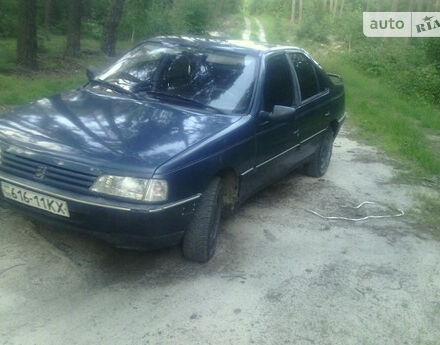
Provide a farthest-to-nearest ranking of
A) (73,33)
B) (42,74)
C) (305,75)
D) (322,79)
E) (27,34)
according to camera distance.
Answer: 1. (73,33)
2. (42,74)
3. (27,34)
4. (322,79)
5. (305,75)

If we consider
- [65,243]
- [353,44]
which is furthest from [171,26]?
[65,243]

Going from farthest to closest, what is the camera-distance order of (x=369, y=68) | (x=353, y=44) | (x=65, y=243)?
(x=353, y=44), (x=369, y=68), (x=65, y=243)

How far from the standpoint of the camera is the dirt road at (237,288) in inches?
127

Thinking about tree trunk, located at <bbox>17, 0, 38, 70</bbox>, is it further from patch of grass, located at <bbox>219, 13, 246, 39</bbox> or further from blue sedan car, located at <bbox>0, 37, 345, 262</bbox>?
patch of grass, located at <bbox>219, 13, 246, 39</bbox>

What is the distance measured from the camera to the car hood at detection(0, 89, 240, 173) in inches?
138

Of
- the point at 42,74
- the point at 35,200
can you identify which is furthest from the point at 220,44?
the point at 42,74

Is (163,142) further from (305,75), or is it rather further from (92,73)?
(305,75)

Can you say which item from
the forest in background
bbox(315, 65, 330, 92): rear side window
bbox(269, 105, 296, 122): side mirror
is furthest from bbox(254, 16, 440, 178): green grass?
bbox(269, 105, 296, 122): side mirror

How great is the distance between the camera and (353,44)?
23906mm

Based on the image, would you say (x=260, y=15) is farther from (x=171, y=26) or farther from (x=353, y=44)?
(x=171, y=26)

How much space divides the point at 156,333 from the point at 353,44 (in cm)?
2273

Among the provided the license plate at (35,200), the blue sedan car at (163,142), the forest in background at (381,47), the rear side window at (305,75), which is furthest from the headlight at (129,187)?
the forest in background at (381,47)

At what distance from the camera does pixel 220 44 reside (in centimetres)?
510

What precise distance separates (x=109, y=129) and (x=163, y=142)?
Answer: 44 centimetres
